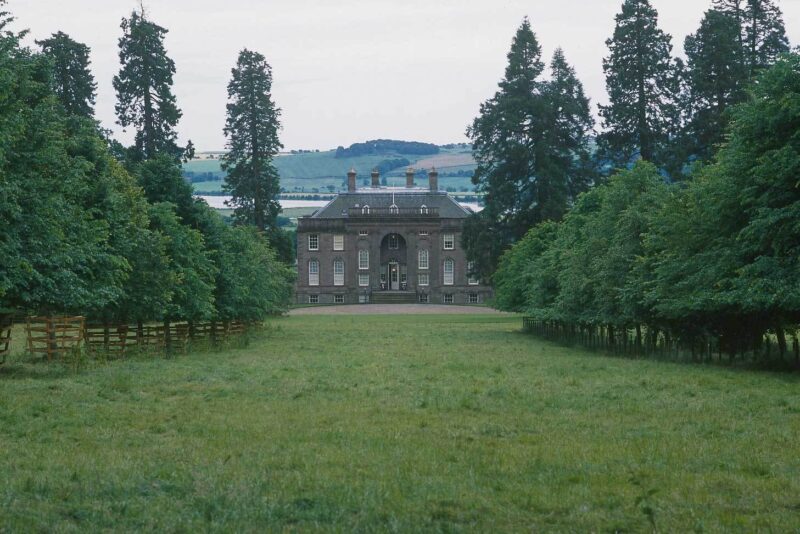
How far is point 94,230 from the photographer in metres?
26.9

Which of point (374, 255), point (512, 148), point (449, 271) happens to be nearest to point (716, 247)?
point (512, 148)

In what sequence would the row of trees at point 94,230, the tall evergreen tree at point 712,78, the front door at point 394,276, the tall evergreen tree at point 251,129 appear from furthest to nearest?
the front door at point 394,276
the tall evergreen tree at point 251,129
the tall evergreen tree at point 712,78
the row of trees at point 94,230

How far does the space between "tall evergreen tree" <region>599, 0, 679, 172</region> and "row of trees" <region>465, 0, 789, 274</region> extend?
5 centimetres

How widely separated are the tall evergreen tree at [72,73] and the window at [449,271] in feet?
213

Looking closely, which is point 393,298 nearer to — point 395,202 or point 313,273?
point 313,273

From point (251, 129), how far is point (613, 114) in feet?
97.7

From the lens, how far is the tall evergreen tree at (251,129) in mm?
76125

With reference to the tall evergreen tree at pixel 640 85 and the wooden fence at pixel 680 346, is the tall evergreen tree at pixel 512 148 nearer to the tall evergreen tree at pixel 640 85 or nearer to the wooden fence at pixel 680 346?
the tall evergreen tree at pixel 640 85

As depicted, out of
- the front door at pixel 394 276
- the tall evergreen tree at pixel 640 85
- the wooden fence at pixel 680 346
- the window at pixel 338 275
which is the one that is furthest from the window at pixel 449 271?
the wooden fence at pixel 680 346

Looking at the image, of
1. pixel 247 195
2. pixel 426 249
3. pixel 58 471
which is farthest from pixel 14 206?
pixel 426 249

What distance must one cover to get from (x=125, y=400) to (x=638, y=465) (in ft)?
33.2

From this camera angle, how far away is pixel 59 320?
28.2 metres

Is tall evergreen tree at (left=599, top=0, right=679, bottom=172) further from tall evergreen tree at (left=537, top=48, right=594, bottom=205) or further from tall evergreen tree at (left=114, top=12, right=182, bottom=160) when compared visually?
tall evergreen tree at (left=114, top=12, right=182, bottom=160)

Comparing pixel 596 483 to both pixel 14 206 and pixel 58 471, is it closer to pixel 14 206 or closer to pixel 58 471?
pixel 58 471
